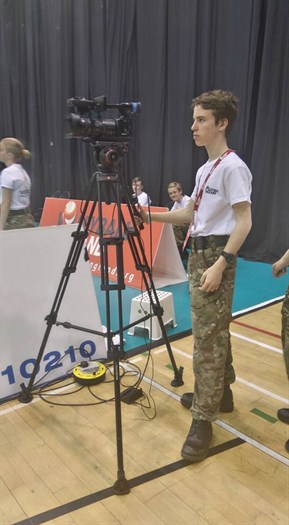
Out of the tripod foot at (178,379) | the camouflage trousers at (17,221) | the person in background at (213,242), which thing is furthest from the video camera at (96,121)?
the camouflage trousers at (17,221)

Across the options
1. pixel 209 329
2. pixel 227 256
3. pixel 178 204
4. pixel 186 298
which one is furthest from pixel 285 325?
pixel 178 204

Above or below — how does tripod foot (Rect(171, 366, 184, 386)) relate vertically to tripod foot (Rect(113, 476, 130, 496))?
below


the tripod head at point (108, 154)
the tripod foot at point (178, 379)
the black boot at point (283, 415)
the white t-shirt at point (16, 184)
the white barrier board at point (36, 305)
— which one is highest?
the tripod head at point (108, 154)

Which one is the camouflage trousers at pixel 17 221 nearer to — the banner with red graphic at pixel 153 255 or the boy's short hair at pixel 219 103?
the banner with red graphic at pixel 153 255

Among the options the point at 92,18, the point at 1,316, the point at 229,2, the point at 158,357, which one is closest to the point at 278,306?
the point at 158,357

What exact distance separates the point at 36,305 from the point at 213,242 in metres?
1.24

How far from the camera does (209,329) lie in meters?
1.95

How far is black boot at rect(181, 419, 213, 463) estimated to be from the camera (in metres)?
1.99

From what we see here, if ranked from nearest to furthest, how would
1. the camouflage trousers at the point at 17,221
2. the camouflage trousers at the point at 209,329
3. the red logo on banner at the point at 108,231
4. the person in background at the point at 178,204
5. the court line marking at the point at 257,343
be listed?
1. the camouflage trousers at the point at 209,329
2. the court line marking at the point at 257,343
3. the camouflage trousers at the point at 17,221
4. the red logo on banner at the point at 108,231
5. the person in background at the point at 178,204

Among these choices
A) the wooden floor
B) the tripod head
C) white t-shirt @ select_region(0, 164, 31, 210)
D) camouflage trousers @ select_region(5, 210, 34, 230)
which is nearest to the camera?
the wooden floor

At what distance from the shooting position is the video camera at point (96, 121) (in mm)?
1747

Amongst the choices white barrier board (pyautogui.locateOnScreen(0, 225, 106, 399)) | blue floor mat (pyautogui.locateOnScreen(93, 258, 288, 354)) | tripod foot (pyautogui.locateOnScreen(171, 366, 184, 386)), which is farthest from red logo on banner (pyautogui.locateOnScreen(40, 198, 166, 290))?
tripod foot (pyautogui.locateOnScreen(171, 366, 184, 386))

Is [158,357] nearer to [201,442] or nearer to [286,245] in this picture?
[201,442]

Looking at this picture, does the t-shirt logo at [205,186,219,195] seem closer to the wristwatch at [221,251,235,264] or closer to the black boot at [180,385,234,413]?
the wristwatch at [221,251,235,264]
